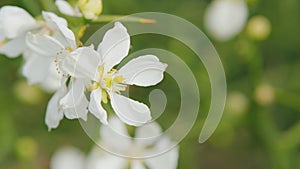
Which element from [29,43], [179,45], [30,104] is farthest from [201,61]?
[29,43]

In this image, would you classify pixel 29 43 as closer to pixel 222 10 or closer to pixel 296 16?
pixel 222 10

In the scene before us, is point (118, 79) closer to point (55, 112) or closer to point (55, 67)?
point (55, 112)

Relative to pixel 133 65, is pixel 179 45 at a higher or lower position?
lower

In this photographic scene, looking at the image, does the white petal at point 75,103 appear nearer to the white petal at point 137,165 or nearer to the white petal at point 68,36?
the white petal at point 68,36

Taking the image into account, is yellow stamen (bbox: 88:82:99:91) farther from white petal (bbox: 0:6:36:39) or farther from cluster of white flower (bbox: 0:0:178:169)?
white petal (bbox: 0:6:36:39)

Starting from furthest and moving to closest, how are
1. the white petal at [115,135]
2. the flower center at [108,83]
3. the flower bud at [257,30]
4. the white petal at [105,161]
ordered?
the flower bud at [257,30] → the white petal at [105,161] → the white petal at [115,135] → the flower center at [108,83]

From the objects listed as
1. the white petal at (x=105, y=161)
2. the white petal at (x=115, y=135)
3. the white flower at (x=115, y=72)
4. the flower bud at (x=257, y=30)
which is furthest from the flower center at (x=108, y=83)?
the flower bud at (x=257, y=30)
